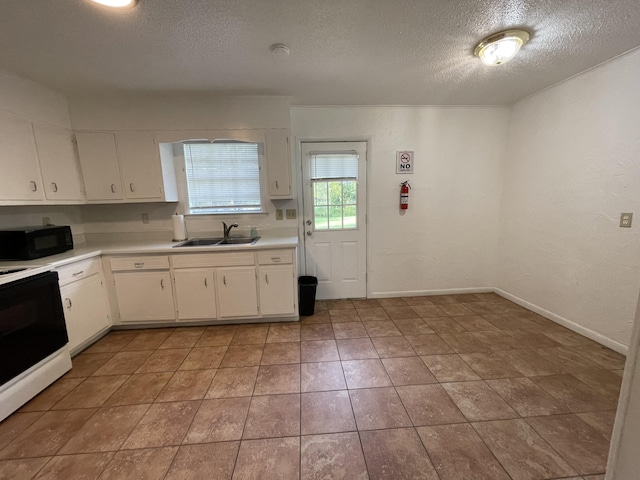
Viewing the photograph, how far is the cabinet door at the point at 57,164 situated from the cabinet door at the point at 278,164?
2001mm

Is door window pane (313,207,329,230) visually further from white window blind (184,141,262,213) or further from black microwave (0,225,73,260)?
black microwave (0,225,73,260)

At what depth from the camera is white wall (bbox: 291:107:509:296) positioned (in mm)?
3205

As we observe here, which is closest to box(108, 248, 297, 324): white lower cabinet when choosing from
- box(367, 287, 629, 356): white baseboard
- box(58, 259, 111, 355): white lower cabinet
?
box(58, 259, 111, 355): white lower cabinet

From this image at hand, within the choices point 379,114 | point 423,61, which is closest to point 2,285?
point 423,61

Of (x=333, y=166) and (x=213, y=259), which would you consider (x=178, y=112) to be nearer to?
(x=213, y=259)

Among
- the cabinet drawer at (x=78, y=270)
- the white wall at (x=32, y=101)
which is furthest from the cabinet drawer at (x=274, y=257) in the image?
the white wall at (x=32, y=101)

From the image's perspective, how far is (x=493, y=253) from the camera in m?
3.55

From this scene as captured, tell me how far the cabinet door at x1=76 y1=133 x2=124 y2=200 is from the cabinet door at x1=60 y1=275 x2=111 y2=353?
93 cm

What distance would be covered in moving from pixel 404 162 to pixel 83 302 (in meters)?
3.71

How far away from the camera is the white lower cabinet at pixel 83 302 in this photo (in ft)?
7.30

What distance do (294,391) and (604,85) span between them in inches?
141

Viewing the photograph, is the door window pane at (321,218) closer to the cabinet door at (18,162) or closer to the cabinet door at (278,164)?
the cabinet door at (278,164)

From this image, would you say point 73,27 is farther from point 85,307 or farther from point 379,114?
point 379,114

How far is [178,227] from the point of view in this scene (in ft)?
9.92
